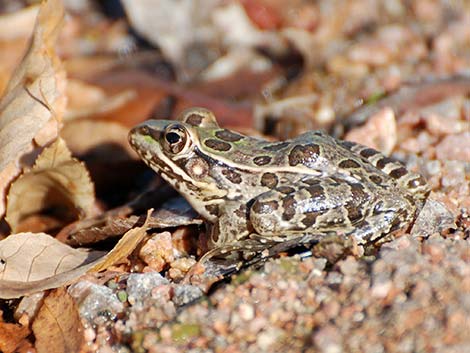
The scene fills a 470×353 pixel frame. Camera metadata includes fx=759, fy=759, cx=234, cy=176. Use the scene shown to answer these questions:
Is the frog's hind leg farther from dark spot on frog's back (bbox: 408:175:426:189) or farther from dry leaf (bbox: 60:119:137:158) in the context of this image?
dry leaf (bbox: 60:119:137:158)

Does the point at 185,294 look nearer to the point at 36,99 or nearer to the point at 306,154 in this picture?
the point at 306,154

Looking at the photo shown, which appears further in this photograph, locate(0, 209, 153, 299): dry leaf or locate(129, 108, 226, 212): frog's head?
locate(129, 108, 226, 212): frog's head

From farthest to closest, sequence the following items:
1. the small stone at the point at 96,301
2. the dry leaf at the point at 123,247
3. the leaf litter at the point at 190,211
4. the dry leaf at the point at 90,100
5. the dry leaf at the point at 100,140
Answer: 1. the dry leaf at the point at 90,100
2. the dry leaf at the point at 100,140
3. the dry leaf at the point at 123,247
4. the small stone at the point at 96,301
5. the leaf litter at the point at 190,211

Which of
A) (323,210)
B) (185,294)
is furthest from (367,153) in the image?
(185,294)

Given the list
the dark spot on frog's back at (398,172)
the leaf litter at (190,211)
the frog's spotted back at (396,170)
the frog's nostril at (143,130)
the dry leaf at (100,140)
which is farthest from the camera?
the dry leaf at (100,140)

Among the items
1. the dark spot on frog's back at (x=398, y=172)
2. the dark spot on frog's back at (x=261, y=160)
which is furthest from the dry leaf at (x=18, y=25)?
the dark spot on frog's back at (x=398, y=172)

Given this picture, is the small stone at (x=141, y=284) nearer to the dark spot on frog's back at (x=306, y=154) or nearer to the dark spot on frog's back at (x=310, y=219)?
the dark spot on frog's back at (x=310, y=219)

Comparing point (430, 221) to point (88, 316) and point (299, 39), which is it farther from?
point (299, 39)

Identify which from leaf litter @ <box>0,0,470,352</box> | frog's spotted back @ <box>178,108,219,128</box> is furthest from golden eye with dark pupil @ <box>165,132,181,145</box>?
leaf litter @ <box>0,0,470,352</box>
